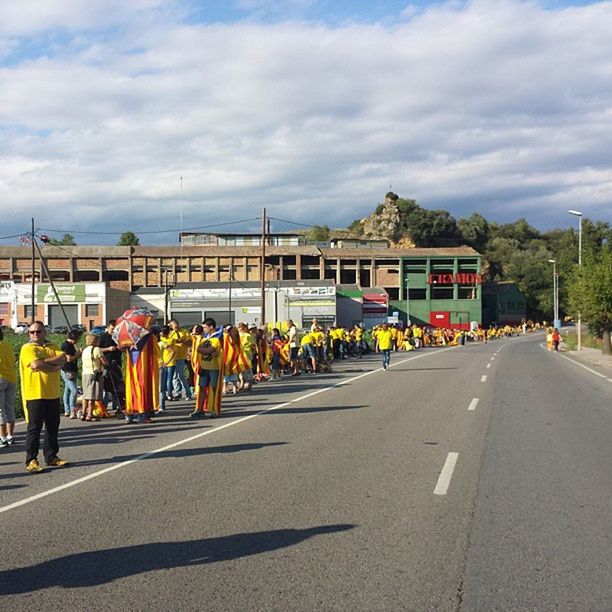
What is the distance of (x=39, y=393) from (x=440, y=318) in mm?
94661

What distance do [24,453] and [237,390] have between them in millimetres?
10221

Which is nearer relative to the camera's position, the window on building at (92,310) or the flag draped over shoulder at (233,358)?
the flag draped over shoulder at (233,358)

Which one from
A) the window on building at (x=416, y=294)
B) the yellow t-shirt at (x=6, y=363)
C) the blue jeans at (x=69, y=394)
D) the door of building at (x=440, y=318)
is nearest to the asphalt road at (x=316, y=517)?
the yellow t-shirt at (x=6, y=363)

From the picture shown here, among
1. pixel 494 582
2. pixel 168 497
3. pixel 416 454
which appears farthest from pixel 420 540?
pixel 416 454

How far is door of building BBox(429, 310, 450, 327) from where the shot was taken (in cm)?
10194

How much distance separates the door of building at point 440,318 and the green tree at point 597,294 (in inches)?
2087

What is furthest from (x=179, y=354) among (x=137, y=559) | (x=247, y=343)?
(x=137, y=559)

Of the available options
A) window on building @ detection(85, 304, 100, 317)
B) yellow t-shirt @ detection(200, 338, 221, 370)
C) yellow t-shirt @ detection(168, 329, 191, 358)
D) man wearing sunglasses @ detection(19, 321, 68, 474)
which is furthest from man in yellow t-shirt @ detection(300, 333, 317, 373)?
window on building @ detection(85, 304, 100, 317)

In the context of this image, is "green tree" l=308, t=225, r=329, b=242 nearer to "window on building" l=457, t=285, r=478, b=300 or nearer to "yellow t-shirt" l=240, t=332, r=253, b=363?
"window on building" l=457, t=285, r=478, b=300

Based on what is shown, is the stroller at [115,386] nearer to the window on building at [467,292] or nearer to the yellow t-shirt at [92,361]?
the yellow t-shirt at [92,361]

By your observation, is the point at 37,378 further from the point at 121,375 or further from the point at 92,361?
the point at 121,375

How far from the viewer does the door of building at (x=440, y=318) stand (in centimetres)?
10194

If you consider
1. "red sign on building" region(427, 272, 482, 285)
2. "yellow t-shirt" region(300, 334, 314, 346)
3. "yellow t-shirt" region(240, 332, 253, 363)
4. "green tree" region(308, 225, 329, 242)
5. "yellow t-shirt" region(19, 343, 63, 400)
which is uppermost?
"green tree" region(308, 225, 329, 242)

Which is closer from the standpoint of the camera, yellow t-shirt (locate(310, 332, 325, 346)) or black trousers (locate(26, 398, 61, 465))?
black trousers (locate(26, 398, 61, 465))
